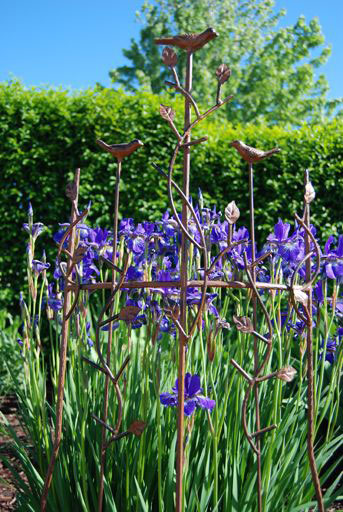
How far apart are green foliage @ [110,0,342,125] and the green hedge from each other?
14.3 meters

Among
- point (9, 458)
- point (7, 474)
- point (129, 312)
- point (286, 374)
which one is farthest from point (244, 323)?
point (9, 458)

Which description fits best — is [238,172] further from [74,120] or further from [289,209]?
[74,120]

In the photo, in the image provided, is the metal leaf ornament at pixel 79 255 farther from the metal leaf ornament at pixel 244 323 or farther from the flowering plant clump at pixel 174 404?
the metal leaf ornament at pixel 244 323

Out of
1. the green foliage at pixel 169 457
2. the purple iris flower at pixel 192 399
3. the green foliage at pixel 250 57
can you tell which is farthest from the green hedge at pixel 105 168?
the green foliage at pixel 250 57

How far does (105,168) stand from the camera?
17.3ft

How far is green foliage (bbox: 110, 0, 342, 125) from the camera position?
19547 millimetres

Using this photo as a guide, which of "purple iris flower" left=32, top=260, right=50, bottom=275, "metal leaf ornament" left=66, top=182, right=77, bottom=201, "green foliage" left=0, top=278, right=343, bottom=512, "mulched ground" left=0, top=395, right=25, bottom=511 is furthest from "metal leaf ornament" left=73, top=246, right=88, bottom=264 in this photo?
"mulched ground" left=0, top=395, right=25, bottom=511

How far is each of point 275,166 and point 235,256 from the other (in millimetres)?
3811

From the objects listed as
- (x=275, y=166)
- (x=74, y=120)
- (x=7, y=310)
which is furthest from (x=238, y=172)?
(x=7, y=310)

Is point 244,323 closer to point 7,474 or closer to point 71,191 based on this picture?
point 71,191

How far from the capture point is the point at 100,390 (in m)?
2.11

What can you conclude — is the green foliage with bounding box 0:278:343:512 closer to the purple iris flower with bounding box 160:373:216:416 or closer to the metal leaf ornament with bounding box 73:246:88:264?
the purple iris flower with bounding box 160:373:216:416

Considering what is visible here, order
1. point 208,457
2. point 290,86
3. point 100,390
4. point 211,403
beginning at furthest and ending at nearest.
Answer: point 290,86 → point 100,390 → point 208,457 → point 211,403

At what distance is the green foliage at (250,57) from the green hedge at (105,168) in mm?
14265
